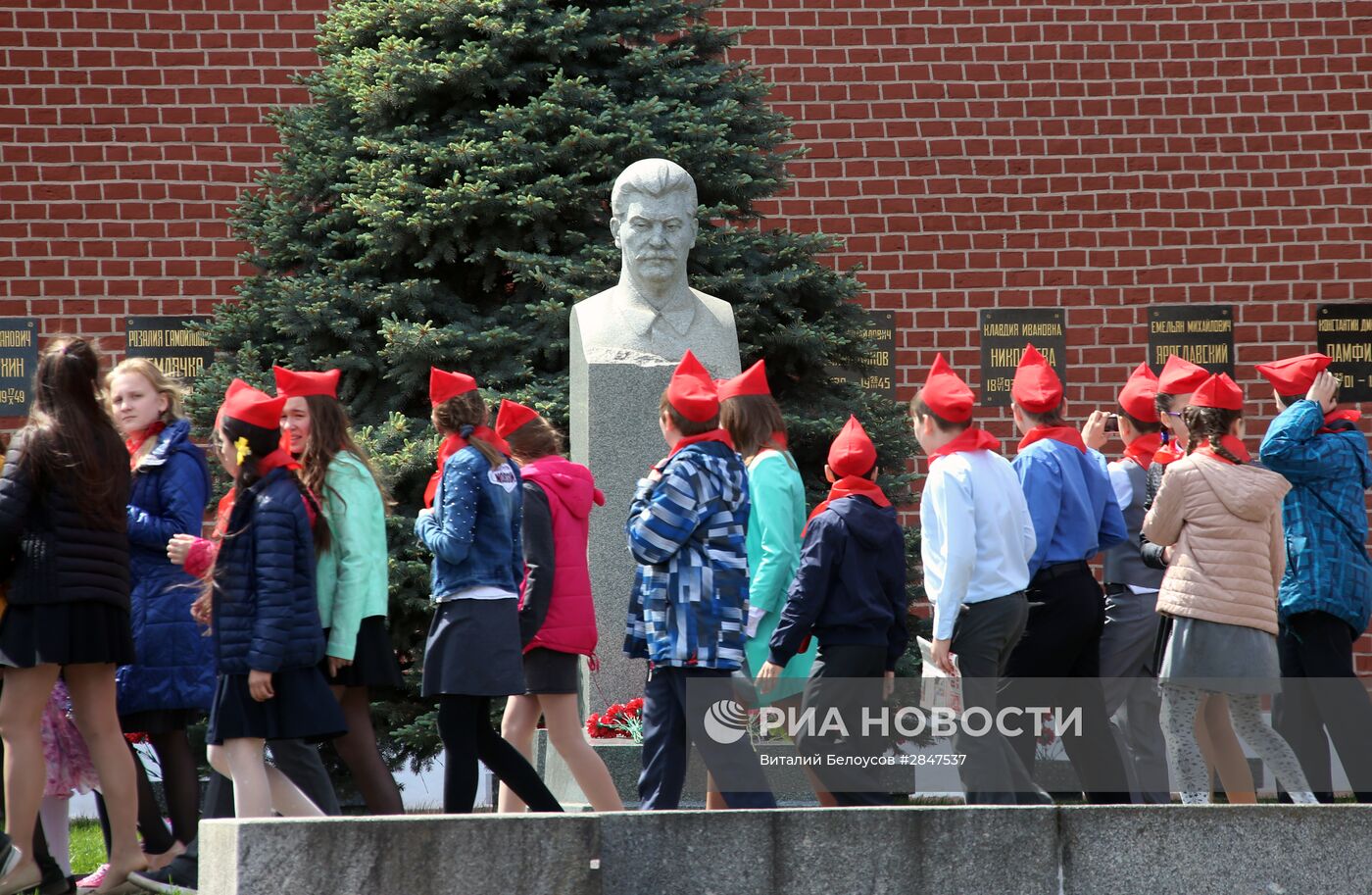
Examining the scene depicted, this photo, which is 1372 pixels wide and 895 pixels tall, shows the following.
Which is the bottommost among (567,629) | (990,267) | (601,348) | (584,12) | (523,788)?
(523,788)

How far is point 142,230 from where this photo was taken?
10172 millimetres

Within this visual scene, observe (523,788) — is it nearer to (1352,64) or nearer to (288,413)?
(288,413)

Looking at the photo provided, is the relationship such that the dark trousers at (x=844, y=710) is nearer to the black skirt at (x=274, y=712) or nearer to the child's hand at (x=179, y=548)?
the black skirt at (x=274, y=712)

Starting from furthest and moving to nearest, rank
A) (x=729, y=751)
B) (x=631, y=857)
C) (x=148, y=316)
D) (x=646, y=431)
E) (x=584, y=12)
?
(x=148, y=316), (x=584, y=12), (x=646, y=431), (x=729, y=751), (x=631, y=857)

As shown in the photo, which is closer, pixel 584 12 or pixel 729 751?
pixel 729 751

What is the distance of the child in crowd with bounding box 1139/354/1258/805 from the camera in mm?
5641

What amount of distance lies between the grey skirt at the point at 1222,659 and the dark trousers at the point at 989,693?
51 cm

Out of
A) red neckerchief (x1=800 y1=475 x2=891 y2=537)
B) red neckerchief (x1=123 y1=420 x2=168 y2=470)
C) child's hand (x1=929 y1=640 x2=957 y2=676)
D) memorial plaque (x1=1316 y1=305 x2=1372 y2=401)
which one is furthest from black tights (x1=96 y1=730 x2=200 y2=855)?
memorial plaque (x1=1316 y1=305 x2=1372 y2=401)

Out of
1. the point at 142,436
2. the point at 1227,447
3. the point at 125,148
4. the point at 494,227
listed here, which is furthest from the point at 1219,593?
the point at 125,148

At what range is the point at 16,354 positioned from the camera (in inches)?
396

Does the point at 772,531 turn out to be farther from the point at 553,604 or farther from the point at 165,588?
the point at 165,588

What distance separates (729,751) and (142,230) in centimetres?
654

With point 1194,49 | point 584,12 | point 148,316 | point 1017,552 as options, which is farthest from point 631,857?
point 1194,49

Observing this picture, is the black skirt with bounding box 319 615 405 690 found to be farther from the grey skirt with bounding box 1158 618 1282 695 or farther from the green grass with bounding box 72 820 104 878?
the grey skirt with bounding box 1158 618 1282 695
